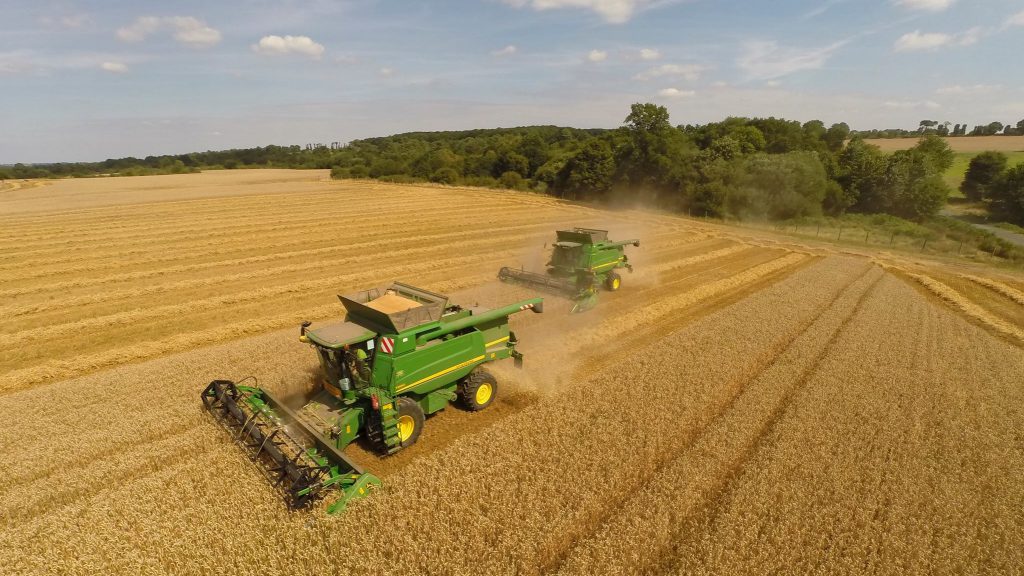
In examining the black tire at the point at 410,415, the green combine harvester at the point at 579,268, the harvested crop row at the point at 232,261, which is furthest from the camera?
the harvested crop row at the point at 232,261

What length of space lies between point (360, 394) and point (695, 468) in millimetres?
5570

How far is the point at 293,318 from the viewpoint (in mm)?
14500

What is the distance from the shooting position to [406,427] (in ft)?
25.7

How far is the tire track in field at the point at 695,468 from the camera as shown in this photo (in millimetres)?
5824

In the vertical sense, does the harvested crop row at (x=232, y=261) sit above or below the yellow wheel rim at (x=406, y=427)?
above

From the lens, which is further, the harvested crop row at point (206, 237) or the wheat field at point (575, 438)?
the harvested crop row at point (206, 237)

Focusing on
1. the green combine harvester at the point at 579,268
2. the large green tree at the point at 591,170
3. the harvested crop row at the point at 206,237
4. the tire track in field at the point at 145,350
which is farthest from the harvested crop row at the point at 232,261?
the large green tree at the point at 591,170

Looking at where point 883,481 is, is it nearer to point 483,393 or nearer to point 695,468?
point 695,468

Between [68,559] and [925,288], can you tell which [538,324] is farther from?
[925,288]

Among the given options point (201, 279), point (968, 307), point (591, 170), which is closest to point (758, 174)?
point (591, 170)

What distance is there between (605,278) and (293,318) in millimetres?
11063

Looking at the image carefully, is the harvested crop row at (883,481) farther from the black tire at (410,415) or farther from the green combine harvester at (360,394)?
the green combine harvester at (360,394)

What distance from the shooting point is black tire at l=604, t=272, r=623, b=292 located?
1764cm

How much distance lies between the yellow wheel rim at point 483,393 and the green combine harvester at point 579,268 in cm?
632
